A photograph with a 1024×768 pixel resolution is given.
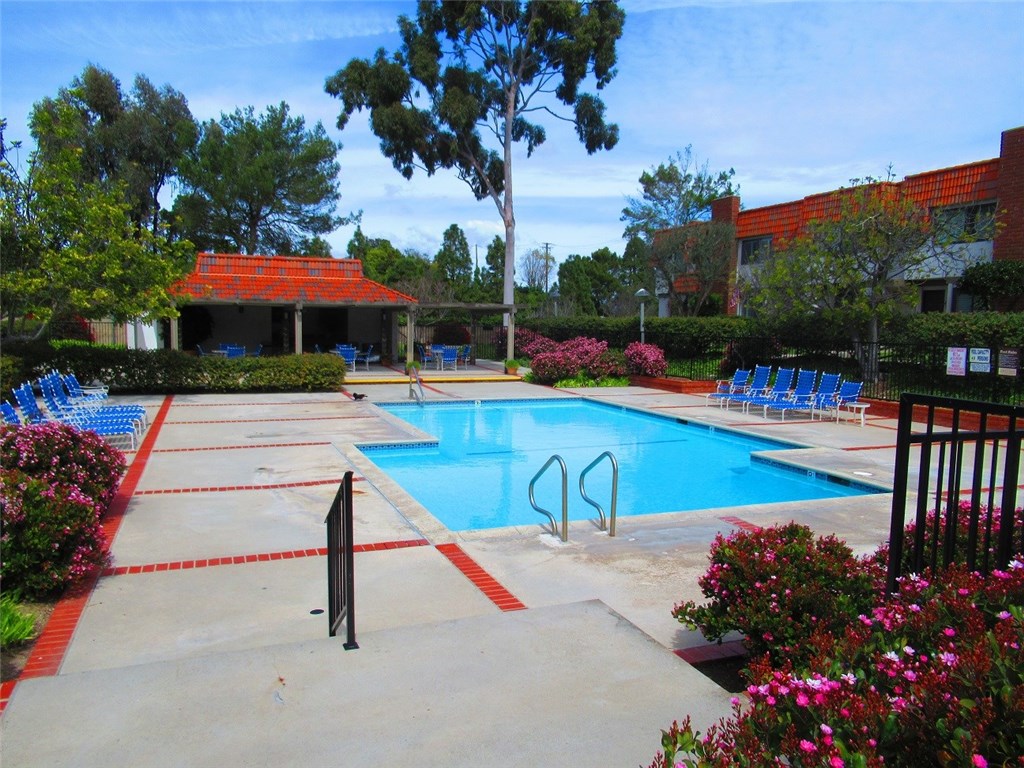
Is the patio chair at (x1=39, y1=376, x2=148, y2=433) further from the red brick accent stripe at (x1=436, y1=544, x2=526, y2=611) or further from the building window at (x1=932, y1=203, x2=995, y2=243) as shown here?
the building window at (x1=932, y1=203, x2=995, y2=243)

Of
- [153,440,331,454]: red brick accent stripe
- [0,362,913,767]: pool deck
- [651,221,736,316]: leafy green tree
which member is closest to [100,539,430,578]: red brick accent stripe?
[0,362,913,767]: pool deck

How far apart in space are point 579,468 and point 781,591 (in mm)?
8272

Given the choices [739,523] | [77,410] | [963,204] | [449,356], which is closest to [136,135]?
[449,356]

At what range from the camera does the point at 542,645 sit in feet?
13.7

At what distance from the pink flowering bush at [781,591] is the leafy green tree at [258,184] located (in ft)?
114

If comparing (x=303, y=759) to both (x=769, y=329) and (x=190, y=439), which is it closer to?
(x=190, y=439)

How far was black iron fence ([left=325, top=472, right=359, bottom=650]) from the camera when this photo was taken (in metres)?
4.30

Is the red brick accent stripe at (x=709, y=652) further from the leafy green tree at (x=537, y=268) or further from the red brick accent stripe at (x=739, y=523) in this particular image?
the leafy green tree at (x=537, y=268)

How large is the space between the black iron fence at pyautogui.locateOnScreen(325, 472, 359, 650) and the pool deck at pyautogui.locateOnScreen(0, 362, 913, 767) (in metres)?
0.22

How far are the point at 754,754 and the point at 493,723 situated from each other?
1520 mm

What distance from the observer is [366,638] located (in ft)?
13.9

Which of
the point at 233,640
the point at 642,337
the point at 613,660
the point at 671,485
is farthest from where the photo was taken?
the point at 642,337

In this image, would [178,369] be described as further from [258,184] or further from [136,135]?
[136,135]

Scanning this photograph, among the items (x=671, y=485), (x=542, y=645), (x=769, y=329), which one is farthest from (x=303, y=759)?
(x=769, y=329)
